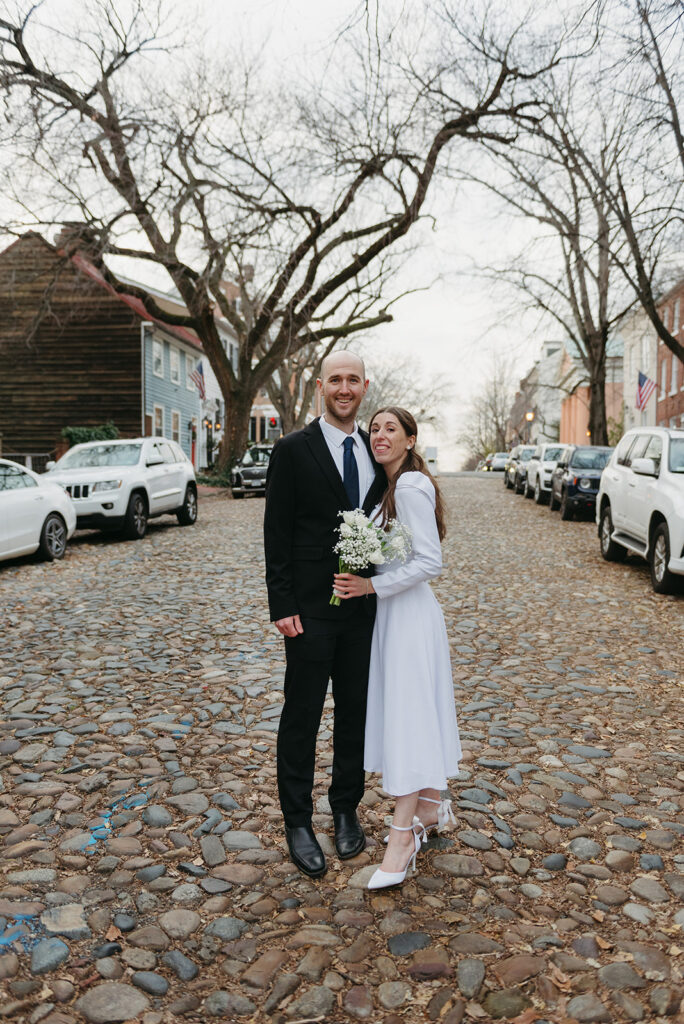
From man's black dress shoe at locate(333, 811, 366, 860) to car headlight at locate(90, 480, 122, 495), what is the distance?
35.1 feet

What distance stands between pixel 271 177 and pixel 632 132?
12016mm

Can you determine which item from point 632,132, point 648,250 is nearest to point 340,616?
point 632,132

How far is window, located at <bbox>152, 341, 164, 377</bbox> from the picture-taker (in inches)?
1334

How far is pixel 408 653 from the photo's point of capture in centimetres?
318

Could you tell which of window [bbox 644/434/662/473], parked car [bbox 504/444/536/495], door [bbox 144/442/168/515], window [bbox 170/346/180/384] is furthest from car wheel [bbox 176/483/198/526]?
window [bbox 170/346/180/384]

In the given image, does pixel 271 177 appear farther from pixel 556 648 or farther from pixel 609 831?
pixel 609 831

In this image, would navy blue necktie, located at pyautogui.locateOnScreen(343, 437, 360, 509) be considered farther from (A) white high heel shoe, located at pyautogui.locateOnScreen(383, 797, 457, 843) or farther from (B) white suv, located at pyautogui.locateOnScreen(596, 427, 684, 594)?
(B) white suv, located at pyautogui.locateOnScreen(596, 427, 684, 594)

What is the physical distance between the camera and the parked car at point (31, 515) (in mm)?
10578

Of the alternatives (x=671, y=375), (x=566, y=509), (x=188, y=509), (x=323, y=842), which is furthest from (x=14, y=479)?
(x=671, y=375)

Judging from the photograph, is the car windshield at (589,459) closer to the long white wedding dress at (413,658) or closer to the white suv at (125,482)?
the white suv at (125,482)

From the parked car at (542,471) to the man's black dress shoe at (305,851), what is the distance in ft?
65.1

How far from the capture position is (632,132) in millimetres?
11742

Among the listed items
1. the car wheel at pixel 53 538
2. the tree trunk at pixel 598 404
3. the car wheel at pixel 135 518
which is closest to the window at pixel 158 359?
the tree trunk at pixel 598 404

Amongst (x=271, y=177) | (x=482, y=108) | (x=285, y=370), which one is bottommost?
(x=285, y=370)
